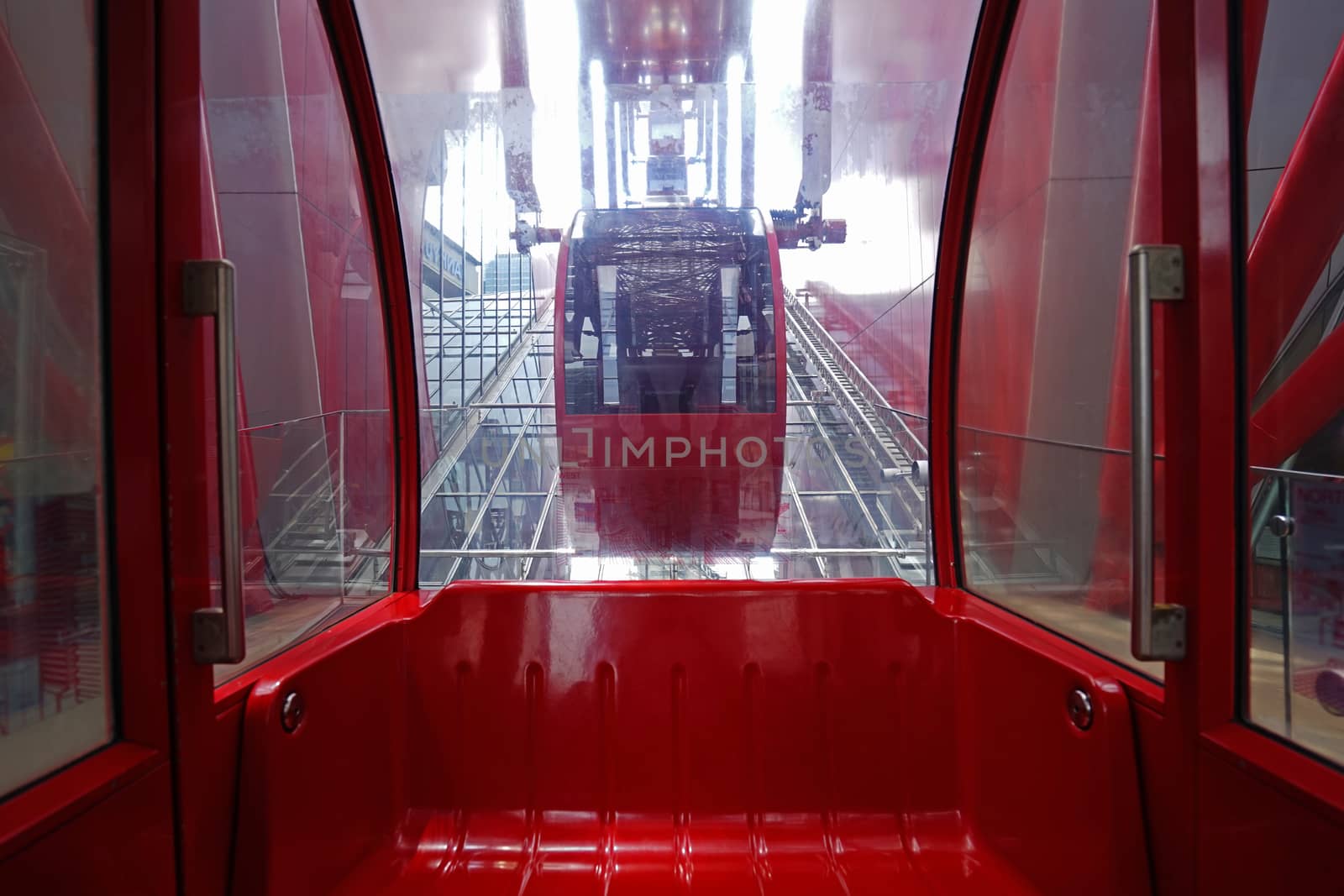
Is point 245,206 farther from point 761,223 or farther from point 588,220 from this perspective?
point 761,223

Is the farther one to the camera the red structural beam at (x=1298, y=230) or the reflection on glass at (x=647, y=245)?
the reflection on glass at (x=647, y=245)

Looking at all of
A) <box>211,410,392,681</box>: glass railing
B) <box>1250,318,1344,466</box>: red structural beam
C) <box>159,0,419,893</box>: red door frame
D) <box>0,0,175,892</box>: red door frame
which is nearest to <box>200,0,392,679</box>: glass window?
<box>211,410,392,681</box>: glass railing

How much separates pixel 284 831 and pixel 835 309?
14.8 ft

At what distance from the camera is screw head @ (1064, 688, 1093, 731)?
5.00ft

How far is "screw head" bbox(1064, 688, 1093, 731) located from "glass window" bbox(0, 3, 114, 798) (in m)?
1.69

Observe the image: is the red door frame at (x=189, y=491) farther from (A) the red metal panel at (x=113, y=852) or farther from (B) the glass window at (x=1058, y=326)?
(B) the glass window at (x=1058, y=326)

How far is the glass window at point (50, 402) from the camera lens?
108cm

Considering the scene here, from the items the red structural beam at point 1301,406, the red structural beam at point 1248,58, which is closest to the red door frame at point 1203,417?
the red structural beam at point 1248,58

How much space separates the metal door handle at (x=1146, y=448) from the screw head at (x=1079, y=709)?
11.2 inches

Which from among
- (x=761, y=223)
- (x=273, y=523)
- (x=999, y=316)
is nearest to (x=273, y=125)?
(x=273, y=523)

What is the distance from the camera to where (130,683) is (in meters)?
1.24

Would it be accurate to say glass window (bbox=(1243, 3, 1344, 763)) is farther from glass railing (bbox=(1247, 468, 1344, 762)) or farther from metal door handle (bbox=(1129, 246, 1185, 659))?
metal door handle (bbox=(1129, 246, 1185, 659))

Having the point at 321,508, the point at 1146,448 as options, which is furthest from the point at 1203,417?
the point at 321,508

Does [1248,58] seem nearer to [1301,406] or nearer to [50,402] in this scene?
[1301,406]
